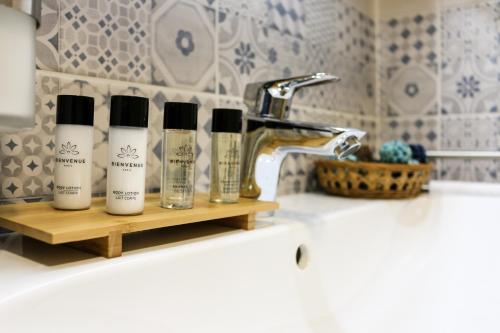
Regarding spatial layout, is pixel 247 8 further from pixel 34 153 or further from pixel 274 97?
Result: pixel 34 153

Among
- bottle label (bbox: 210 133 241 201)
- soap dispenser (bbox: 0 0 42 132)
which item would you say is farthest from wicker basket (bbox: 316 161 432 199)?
soap dispenser (bbox: 0 0 42 132)

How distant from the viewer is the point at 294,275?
2.03 ft

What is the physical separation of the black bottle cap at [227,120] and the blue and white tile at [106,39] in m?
0.16

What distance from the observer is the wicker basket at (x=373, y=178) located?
3.03 ft

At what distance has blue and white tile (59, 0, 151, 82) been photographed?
58cm

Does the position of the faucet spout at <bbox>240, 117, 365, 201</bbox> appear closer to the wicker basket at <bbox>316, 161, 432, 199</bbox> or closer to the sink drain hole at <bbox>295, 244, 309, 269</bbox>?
the sink drain hole at <bbox>295, 244, 309, 269</bbox>

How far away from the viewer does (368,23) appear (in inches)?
51.1

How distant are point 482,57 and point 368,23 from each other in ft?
1.05

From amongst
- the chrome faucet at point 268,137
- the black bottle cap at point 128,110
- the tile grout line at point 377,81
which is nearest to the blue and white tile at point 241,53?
the chrome faucet at point 268,137

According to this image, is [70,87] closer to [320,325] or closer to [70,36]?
[70,36]

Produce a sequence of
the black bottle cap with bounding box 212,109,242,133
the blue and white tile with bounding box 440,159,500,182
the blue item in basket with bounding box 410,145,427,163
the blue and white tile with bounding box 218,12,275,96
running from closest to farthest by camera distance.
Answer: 1. the black bottle cap with bounding box 212,109,242,133
2. the blue and white tile with bounding box 218,12,275,96
3. the blue item in basket with bounding box 410,145,427,163
4. the blue and white tile with bounding box 440,159,500,182

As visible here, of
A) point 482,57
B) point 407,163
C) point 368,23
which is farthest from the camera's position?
point 368,23

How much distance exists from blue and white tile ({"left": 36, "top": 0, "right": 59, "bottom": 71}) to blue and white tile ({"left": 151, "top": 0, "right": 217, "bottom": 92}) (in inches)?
5.9

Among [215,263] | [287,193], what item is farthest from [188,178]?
[287,193]
